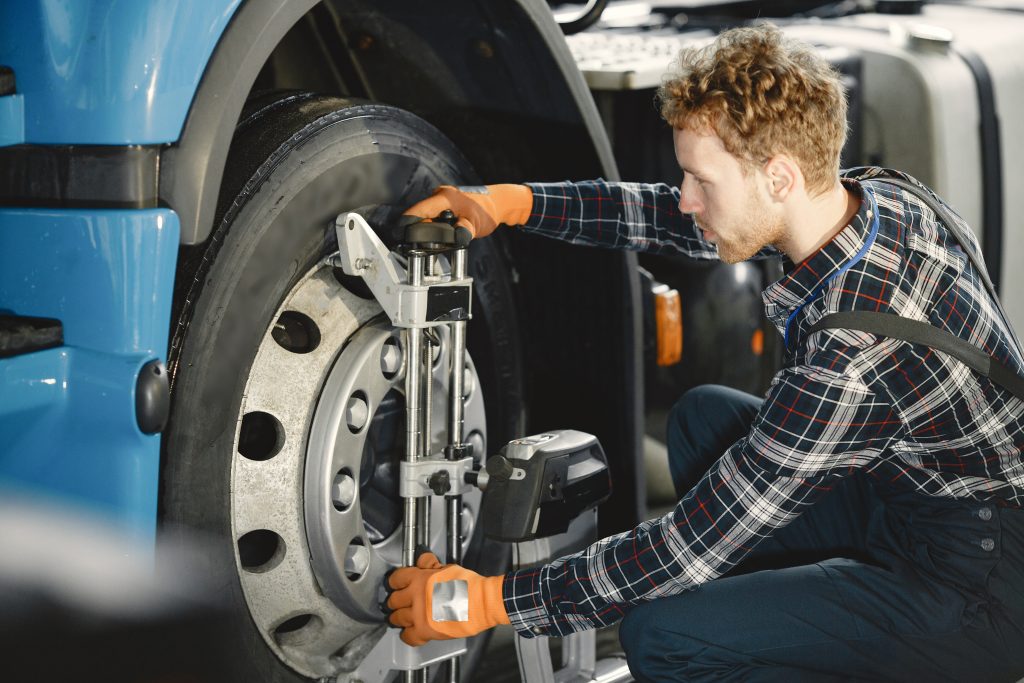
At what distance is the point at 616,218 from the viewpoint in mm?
2156

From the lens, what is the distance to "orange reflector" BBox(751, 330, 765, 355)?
9.44 ft

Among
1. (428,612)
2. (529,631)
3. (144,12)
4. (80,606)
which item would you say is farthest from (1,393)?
(529,631)

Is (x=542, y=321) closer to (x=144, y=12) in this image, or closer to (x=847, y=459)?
(x=847, y=459)

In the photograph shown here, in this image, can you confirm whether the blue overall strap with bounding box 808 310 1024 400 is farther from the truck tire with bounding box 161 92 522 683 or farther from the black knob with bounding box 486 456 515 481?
the truck tire with bounding box 161 92 522 683

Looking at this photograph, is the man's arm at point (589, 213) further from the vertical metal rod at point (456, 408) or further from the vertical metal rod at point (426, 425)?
the vertical metal rod at point (426, 425)

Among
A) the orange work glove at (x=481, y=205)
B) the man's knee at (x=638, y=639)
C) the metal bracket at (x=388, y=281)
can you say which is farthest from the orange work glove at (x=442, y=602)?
the orange work glove at (x=481, y=205)

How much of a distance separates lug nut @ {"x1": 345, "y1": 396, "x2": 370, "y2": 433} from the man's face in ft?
1.93

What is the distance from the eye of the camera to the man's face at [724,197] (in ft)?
5.91

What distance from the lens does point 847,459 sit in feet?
5.75

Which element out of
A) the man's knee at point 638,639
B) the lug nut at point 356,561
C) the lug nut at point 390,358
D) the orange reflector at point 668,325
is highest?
the lug nut at point 390,358

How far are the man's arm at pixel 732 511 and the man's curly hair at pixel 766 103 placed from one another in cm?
33

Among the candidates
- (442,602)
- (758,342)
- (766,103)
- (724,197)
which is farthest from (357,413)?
(758,342)

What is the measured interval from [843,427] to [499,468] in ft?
1.66

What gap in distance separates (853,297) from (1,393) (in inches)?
44.1
